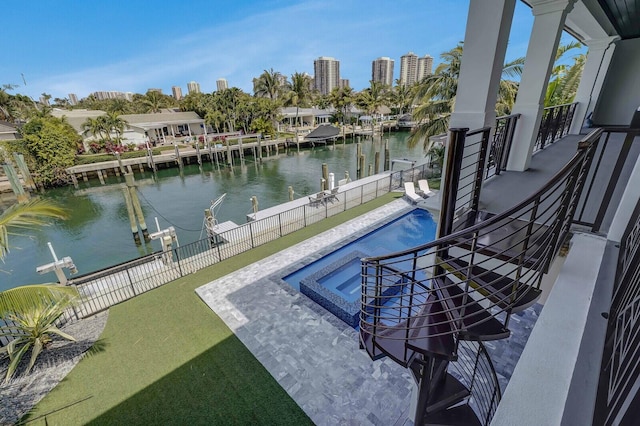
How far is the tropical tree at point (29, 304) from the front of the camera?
4277 mm

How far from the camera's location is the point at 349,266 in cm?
920

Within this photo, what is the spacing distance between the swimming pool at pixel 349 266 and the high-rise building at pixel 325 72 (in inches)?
4551

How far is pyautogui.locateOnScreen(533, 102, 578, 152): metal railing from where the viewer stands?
6414 mm

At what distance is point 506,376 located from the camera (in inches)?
202

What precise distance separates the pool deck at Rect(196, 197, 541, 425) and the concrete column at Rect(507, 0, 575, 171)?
2885 mm

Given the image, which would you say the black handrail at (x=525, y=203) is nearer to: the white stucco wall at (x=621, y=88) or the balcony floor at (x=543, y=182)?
the balcony floor at (x=543, y=182)

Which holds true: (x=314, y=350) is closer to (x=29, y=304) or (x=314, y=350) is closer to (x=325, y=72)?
(x=29, y=304)

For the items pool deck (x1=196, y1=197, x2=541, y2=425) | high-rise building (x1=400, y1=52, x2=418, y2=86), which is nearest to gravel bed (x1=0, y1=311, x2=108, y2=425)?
pool deck (x1=196, y1=197, x2=541, y2=425)

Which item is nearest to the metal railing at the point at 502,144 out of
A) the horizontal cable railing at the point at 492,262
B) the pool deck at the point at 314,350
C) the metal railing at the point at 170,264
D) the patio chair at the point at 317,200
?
the horizontal cable railing at the point at 492,262

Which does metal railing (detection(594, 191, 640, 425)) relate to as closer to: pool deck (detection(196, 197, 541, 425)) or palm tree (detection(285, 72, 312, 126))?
pool deck (detection(196, 197, 541, 425))

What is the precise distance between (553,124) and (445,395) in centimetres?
704

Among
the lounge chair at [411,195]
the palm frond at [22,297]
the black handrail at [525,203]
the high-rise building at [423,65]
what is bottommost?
the lounge chair at [411,195]

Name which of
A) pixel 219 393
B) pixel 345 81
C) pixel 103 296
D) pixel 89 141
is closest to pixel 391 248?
pixel 219 393

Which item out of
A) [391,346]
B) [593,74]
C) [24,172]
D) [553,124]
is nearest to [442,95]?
[593,74]
